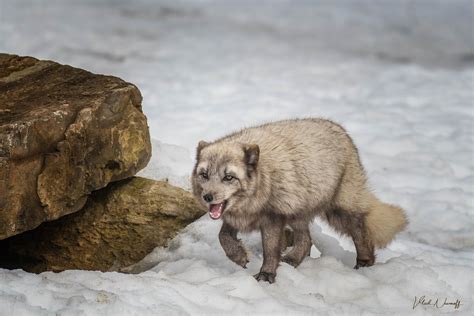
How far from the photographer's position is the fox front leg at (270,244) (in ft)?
18.2

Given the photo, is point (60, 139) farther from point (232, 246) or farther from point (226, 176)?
point (232, 246)

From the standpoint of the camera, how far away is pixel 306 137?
5918 millimetres

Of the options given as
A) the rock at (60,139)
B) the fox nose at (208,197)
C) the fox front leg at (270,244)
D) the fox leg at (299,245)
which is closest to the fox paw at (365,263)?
the fox leg at (299,245)

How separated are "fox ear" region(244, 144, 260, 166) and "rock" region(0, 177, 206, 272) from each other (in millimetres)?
1072

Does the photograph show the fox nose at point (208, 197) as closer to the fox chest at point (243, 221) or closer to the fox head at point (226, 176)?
the fox head at point (226, 176)

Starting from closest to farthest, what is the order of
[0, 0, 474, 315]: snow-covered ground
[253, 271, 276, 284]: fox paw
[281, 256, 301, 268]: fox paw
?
[0, 0, 474, 315]: snow-covered ground
[253, 271, 276, 284]: fox paw
[281, 256, 301, 268]: fox paw

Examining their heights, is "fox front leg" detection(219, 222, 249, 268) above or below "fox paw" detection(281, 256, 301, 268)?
above

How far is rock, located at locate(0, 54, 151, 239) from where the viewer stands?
5.20 meters

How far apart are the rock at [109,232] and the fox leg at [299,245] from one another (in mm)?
878

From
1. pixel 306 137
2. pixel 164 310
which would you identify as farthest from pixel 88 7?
pixel 164 310

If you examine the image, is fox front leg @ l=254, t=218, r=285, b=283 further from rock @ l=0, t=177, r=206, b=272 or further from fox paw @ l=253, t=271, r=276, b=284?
rock @ l=0, t=177, r=206, b=272

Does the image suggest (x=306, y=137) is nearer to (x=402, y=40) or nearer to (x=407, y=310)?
(x=407, y=310)

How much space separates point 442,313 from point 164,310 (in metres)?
2.07
